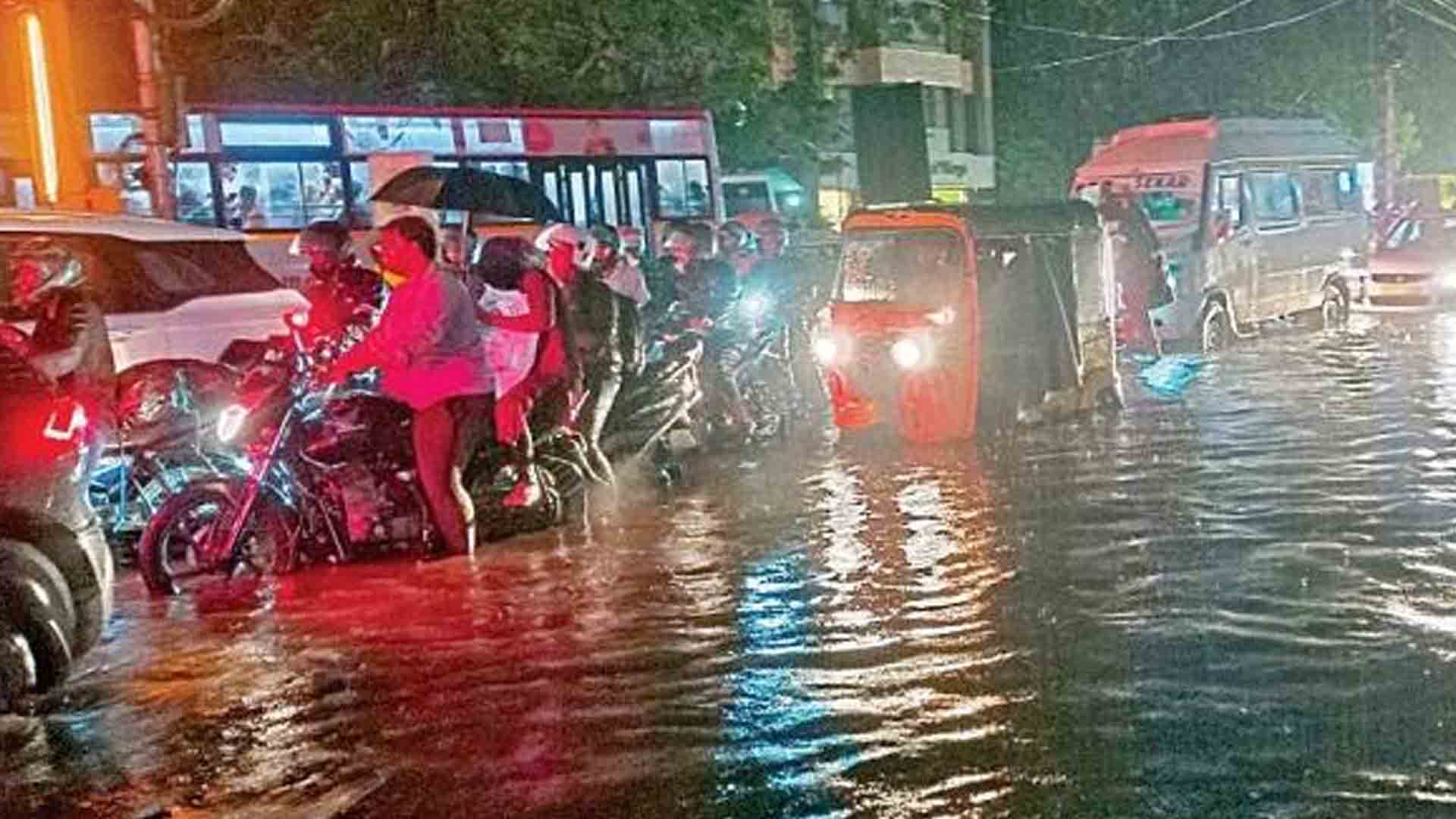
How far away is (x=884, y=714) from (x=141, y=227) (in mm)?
7306

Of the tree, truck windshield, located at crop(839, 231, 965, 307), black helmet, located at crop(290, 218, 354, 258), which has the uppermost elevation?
the tree

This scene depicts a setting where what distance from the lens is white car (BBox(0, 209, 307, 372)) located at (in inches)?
436

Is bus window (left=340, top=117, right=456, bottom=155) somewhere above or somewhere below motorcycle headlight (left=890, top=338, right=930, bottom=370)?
above

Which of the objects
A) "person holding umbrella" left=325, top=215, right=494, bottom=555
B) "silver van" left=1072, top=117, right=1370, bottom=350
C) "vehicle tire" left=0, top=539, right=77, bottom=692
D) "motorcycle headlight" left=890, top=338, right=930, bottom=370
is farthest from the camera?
"silver van" left=1072, top=117, right=1370, bottom=350

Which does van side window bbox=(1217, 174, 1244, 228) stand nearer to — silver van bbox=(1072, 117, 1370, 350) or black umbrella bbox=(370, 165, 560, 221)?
silver van bbox=(1072, 117, 1370, 350)

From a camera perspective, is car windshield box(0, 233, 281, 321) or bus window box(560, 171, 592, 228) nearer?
car windshield box(0, 233, 281, 321)

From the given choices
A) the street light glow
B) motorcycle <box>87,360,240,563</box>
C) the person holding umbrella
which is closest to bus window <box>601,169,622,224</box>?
the street light glow

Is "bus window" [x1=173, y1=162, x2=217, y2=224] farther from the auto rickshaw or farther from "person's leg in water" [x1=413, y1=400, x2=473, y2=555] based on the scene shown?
"person's leg in water" [x1=413, y1=400, x2=473, y2=555]

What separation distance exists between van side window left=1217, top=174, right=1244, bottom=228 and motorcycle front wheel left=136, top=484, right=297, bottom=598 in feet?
46.9

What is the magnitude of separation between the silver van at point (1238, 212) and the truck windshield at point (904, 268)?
20.0 ft

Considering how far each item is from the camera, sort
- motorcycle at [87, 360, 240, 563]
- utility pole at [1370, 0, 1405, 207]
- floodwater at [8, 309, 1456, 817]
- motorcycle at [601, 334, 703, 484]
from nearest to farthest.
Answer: floodwater at [8, 309, 1456, 817], motorcycle at [87, 360, 240, 563], motorcycle at [601, 334, 703, 484], utility pole at [1370, 0, 1405, 207]

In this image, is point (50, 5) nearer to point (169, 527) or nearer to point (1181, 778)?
point (169, 527)

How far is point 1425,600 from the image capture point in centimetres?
775

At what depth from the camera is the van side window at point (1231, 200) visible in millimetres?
20891
